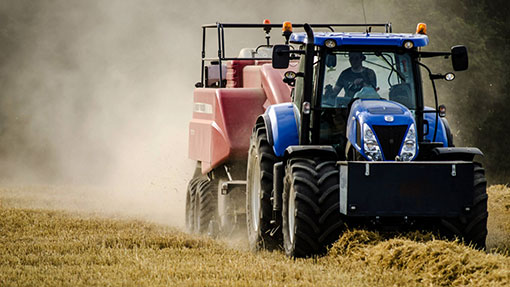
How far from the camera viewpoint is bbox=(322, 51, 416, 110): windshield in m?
9.20

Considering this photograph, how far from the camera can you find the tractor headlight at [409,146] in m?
8.49

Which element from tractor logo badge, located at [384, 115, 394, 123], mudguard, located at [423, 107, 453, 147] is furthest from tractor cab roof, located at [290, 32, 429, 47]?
tractor logo badge, located at [384, 115, 394, 123]

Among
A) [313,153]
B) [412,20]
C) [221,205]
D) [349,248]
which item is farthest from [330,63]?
[412,20]

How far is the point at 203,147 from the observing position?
1252 centimetres

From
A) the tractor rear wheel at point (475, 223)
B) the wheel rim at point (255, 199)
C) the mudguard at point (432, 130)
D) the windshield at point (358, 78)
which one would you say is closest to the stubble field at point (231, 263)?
the tractor rear wheel at point (475, 223)

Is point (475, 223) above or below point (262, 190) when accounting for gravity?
below

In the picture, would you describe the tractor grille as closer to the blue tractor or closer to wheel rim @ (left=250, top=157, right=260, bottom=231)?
the blue tractor

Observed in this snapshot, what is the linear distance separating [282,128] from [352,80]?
85 cm

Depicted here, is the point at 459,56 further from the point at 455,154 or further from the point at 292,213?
the point at 292,213

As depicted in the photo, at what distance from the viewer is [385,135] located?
8.45 m

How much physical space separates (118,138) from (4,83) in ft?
17.7

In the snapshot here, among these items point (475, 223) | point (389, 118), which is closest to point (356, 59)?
point (389, 118)

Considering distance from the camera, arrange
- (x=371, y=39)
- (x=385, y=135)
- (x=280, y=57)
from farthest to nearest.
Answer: (x=371, y=39), (x=280, y=57), (x=385, y=135)

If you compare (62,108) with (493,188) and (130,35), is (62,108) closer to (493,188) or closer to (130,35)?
(130,35)
